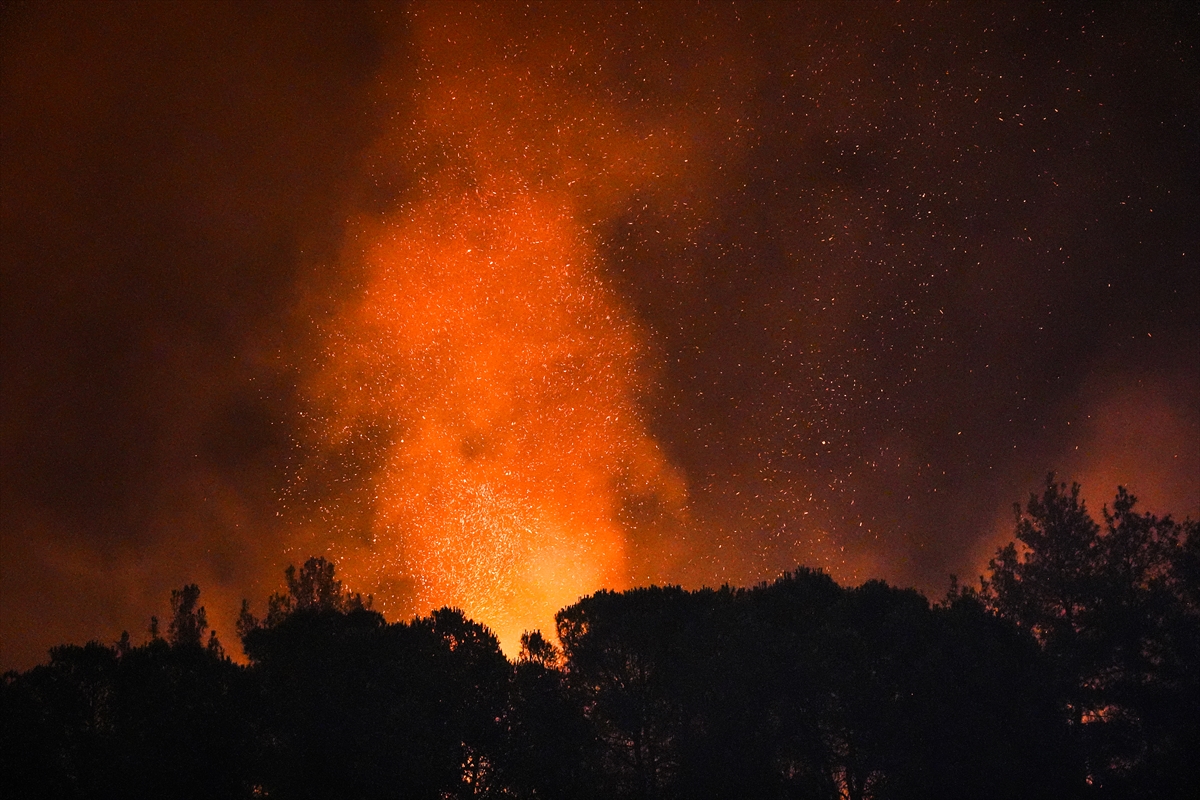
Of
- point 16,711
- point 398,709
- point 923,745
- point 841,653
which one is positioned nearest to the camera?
point 16,711

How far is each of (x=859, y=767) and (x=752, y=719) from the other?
6.50 meters

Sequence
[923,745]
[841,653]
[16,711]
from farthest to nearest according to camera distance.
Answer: [841,653] → [923,745] → [16,711]

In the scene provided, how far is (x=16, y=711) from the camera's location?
4653 cm

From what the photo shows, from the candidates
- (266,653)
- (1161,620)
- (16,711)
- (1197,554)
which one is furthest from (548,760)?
(1197,554)

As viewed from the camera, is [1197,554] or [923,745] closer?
[923,745]

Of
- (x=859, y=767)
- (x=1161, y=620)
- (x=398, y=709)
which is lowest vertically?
(x=859, y=767)

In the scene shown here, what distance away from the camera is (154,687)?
49219mm

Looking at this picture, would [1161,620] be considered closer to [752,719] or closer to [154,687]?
[752,719]

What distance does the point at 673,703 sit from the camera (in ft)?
177

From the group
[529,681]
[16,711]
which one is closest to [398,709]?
[529,681]

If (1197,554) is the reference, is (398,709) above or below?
below

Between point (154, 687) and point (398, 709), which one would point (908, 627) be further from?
point (154, 687)

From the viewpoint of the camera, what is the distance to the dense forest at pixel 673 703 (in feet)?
157

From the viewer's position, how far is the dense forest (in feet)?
157
